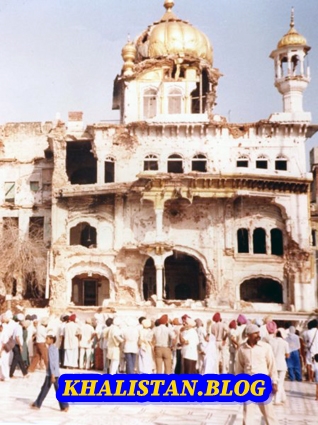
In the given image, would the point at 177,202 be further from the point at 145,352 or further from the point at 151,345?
the point at 145,352

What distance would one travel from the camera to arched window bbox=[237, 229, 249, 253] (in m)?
27.2

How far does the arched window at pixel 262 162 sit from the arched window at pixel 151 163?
4822mm

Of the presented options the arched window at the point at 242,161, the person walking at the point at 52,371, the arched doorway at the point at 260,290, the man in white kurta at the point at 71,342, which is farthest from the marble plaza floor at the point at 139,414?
the arched doorway at the point at 260,290

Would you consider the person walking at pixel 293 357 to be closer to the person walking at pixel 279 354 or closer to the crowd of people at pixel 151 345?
the crowd of people at pixel 151 345

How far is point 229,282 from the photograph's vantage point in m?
26.6

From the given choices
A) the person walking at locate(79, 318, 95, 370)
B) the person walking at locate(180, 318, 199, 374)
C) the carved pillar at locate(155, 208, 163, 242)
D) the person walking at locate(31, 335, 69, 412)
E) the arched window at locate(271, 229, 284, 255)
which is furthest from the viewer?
the arched window at locate(271, 229, 284, 255)

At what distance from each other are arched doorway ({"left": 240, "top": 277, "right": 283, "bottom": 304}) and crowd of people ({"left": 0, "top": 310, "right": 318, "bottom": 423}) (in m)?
14.0

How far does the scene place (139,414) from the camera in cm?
988

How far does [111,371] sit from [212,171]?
15.6 meters

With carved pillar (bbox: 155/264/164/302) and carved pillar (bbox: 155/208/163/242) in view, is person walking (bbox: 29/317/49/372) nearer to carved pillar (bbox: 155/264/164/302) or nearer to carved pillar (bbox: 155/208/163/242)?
carved pillar (bbox: 155/264/164/302)

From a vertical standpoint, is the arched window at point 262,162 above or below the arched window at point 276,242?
above

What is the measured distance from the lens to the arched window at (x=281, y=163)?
2797cm

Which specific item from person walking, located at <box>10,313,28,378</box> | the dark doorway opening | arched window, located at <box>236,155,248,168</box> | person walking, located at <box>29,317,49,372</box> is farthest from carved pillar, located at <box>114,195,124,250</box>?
person walking, located at <box>10,313,28,378</box>

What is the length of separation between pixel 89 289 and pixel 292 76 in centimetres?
1414
